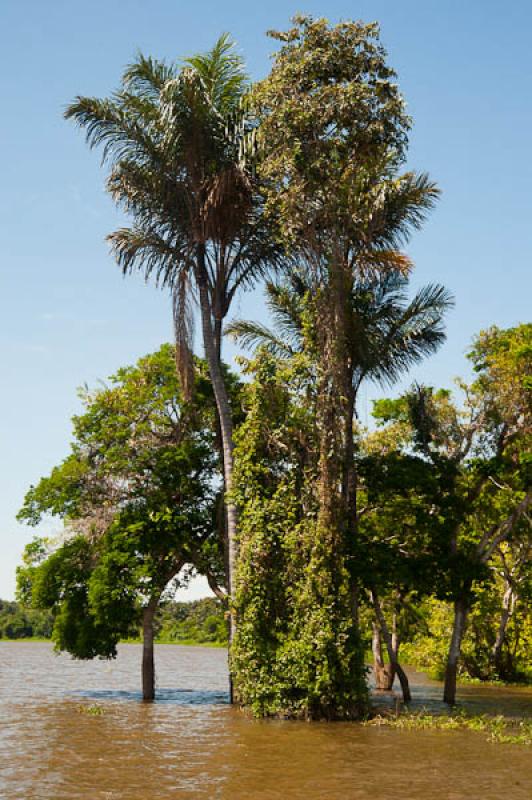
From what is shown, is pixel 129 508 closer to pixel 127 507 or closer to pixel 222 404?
pixel 127 507

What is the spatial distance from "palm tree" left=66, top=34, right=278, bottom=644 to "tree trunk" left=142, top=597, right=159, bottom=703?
8.32 ft

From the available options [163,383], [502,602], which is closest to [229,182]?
[163,383]

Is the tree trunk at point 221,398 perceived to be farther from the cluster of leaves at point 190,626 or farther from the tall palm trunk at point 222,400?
the cluster of leaves at point 190,626

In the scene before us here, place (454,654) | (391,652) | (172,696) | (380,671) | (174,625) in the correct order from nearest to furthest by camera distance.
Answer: (454,654)
(391,652)
(172,696)
(380,671)
(174,625)

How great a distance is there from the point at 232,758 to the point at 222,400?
377 inches

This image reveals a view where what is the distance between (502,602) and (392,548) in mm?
12264

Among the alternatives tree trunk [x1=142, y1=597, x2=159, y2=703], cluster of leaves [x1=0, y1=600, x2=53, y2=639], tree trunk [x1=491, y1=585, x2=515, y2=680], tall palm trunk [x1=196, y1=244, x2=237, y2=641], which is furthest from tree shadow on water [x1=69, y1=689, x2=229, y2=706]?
cluster of leaves [x1=0, y1=600, x2=53, y2=639]

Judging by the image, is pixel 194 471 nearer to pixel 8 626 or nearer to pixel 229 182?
pixel 229 182

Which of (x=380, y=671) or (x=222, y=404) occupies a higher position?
(x=222, y=404)

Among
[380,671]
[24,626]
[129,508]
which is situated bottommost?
[380,671]

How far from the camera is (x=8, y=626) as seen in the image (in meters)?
107

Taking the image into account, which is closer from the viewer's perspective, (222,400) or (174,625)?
(222,400)

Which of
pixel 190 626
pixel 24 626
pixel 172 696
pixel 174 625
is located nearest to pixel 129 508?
pixel 172 696

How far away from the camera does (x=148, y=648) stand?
2320 cm
